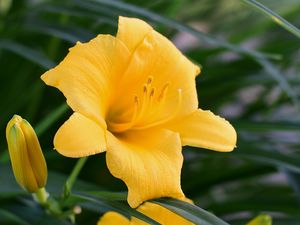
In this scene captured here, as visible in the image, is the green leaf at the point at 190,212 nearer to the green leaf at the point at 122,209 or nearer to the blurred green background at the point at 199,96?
the green leaf at the point at 122,209

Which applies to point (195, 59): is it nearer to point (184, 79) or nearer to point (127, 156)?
point (184, 79)

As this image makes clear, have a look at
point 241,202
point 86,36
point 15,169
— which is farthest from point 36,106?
point 15,169

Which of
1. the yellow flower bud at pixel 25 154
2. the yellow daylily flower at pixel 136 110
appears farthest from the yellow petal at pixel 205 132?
the yellow flower bud at pixel 25 154

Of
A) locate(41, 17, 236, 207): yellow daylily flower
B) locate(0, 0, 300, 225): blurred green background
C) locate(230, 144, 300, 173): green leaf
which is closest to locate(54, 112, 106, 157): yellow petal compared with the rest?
locate(41, 17, 236, 207): yellow daylily flower

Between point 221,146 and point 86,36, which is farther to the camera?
point 86,36

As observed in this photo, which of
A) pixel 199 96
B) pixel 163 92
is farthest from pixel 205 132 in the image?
pixel 199 96

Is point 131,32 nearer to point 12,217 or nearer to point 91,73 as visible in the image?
point 91,73

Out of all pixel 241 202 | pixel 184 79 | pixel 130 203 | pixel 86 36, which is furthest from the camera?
pixel 241 202
